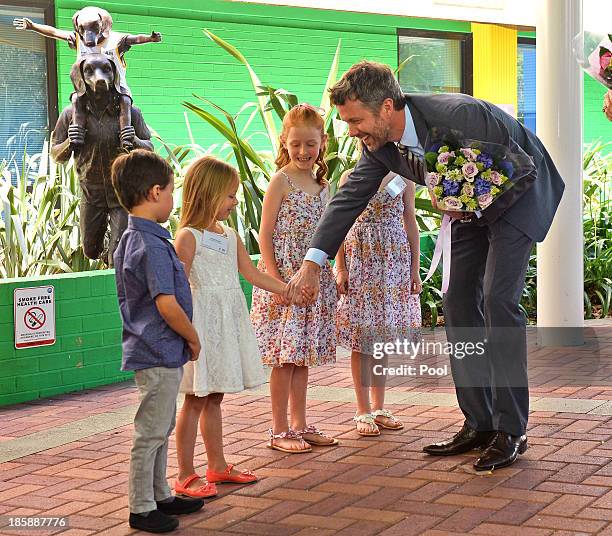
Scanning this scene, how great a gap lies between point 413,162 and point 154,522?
1902 mm

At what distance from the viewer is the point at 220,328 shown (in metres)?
4.32

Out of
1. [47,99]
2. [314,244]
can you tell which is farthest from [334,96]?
[47,99]

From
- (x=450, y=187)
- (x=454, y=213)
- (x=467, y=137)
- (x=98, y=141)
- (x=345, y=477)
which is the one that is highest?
(x=98, y=141)

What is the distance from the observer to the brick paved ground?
154 inches

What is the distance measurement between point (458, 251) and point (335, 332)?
730 millimetres

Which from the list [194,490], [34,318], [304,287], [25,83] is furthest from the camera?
[25,83]

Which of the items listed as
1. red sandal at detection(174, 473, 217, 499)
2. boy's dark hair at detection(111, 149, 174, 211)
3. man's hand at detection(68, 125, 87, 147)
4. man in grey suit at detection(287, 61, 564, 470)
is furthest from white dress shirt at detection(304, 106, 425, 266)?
man's hand at detection(68, 125, 87, 147)

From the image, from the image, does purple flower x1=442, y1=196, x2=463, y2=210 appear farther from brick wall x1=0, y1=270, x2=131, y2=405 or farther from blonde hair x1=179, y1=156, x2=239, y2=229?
brick wall x1=0, y1=270, x2=131, y2=405

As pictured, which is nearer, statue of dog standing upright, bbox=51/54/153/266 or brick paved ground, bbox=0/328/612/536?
brick paved ground, bbox=0/328/612/536

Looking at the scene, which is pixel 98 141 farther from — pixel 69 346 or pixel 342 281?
pixel 342 281

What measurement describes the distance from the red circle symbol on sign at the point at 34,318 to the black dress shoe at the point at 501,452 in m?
2.86

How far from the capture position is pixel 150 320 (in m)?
3.88

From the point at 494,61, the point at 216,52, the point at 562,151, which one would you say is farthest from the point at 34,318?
the point at 494,61

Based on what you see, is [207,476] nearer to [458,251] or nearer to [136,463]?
[136,463]
